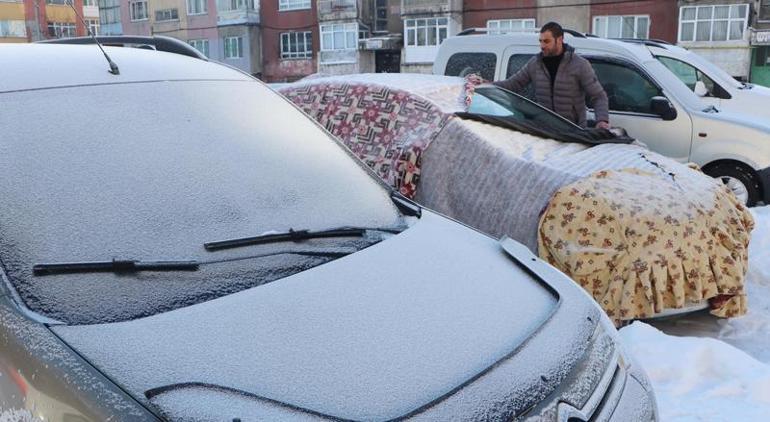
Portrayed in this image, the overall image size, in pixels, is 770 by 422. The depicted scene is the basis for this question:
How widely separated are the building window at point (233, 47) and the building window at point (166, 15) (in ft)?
16.9

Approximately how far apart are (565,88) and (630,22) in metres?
27.6

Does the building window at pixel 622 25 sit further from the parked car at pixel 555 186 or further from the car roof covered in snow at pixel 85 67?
the car roof covered in snow at pixel 85 67

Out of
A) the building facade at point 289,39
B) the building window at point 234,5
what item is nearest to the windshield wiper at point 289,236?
the building facade at point 289,39

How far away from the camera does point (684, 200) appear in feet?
13.5

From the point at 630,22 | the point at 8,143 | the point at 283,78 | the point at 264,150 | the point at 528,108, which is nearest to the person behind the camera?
the point at 8,143

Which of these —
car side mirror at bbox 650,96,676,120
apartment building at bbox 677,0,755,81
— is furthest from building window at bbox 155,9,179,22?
car side mirror at bbox 650,96,676,120

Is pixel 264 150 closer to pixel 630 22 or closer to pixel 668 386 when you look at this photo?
pixel 668 386

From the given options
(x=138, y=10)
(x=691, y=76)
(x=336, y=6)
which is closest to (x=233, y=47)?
(x=336, y=6)

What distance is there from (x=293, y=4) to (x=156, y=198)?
41.3m

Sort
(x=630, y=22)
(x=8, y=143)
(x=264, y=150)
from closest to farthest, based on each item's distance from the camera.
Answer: (x=8, y=143)
(x=264, y=150)
(x=630, y=22)

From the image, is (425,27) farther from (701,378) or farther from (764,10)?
(701,378)

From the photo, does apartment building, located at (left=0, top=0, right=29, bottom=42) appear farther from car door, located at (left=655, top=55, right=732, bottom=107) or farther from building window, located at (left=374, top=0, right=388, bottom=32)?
car door, located at (left=655, top=55, right=732, bottom=107)

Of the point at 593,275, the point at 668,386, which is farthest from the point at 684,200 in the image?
the point at 668,386

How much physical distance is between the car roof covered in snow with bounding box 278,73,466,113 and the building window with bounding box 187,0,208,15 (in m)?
42.7
